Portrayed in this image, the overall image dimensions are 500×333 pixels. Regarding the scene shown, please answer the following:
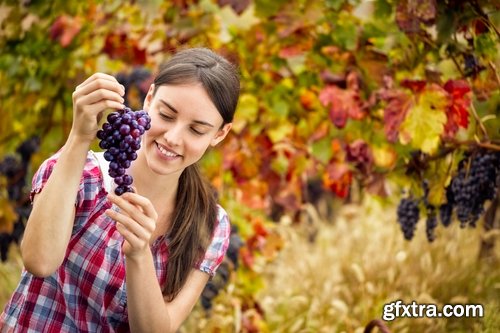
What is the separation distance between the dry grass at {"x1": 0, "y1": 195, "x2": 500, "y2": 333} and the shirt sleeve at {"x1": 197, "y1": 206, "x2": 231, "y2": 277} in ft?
3.80

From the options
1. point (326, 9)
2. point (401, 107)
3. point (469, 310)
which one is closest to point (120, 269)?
point (401, 107)

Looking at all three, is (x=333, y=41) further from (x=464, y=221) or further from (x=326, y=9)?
(x=464, y=221)

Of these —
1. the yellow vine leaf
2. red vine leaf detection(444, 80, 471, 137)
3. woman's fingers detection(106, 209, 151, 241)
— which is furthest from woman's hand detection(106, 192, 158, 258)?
red vine leaf detection(444, 80, 471, 137)

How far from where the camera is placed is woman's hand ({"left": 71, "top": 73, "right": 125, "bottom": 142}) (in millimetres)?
1650

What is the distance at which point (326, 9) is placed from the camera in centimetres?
318

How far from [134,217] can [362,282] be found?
254 cm

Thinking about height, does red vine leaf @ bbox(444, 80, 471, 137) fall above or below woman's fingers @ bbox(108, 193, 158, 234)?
below

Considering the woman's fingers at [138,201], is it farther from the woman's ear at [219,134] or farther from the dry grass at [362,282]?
the dry grass at [362,282]

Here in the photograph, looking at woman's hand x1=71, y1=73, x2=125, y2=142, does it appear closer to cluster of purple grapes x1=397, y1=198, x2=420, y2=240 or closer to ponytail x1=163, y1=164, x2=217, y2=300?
ponytail x1=163, y1=164, x2=217, y2=300

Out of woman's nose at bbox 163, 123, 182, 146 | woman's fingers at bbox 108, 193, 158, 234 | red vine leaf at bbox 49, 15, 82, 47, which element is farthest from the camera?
red vine leaf at bbox 49, 15, 82, 47

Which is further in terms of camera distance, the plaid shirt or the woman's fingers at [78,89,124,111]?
the plaid shirt

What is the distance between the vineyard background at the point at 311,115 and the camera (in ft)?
8.62

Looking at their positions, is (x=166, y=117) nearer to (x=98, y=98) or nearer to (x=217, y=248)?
(x=98, y=98)

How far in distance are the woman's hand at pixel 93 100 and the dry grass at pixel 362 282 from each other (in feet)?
5.97
